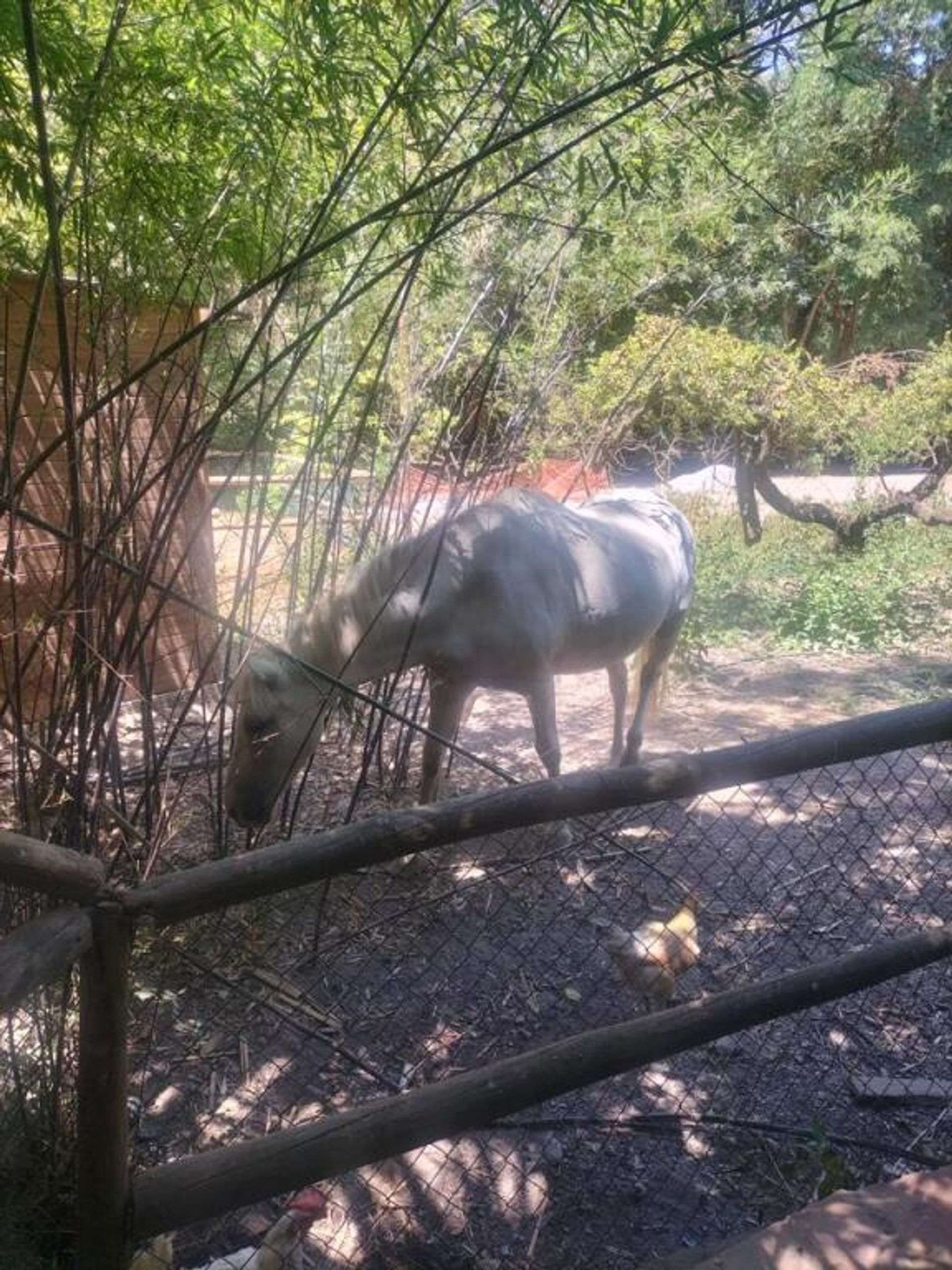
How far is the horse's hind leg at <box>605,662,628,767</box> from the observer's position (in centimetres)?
498

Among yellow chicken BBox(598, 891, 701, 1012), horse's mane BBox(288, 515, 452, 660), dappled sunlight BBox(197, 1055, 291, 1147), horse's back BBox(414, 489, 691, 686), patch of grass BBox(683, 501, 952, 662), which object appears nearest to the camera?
dappled sunlight BBox(197, 1055, 291, 1147)

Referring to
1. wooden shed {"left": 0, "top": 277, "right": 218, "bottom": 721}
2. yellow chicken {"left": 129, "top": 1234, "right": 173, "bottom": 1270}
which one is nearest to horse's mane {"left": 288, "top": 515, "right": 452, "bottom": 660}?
wooden shed {"left": 0, "top": 277, "right": 218, "bottom": 721}

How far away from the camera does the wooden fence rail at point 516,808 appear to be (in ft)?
4.71

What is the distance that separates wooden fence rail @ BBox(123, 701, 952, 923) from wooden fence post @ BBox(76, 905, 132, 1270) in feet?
0.21

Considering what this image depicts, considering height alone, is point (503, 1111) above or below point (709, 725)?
above

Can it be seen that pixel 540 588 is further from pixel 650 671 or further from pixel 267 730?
pixel 650 671

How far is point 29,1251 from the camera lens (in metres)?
1.79

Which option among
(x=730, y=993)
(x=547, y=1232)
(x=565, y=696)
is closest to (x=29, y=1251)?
(x=547, y=1232)

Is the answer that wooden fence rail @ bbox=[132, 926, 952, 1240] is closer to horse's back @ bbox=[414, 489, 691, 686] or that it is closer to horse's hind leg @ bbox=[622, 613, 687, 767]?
horse's back @ bbox=[414, 489, 691, 686]

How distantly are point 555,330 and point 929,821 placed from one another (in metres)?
3.10

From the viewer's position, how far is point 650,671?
17.0 ft

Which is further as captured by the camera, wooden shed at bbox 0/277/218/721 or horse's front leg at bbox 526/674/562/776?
horse's front leg at bbox 526/674/562/776

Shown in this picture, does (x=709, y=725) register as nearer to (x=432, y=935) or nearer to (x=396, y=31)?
(x=432, y=935)

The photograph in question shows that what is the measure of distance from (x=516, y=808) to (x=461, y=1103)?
1.57ft
